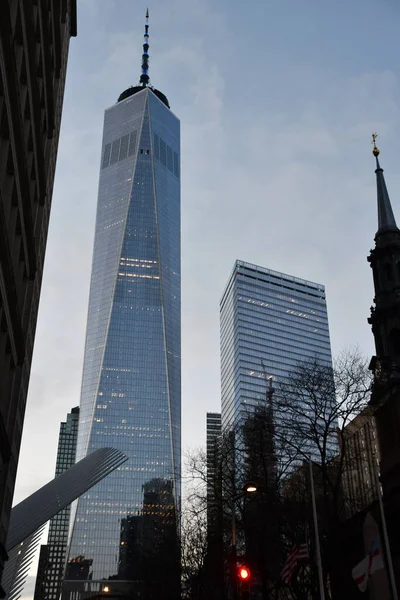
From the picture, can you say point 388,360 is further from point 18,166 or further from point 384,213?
point 18,166

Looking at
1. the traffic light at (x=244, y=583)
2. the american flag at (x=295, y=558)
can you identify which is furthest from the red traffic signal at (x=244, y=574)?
the american flag at (x=295, y=558)

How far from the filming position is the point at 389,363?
55469 mm

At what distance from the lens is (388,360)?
56062 millimetres

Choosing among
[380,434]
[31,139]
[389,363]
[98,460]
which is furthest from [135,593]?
[31,139]

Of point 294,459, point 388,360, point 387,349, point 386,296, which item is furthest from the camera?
point 386,296

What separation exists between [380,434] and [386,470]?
6.80 ft

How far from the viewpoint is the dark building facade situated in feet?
114

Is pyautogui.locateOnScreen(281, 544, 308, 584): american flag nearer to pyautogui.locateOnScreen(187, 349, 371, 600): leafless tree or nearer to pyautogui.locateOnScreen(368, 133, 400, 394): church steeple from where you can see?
pyautogui.locateOnScreen(187, 349, 371, 600): leafless tree

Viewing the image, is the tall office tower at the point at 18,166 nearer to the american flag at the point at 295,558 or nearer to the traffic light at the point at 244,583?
the traffic light at the point at 244,583

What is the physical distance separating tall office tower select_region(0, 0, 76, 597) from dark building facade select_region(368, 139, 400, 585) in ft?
65.7

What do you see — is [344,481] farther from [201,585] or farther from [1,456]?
[1,456]

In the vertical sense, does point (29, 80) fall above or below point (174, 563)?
above

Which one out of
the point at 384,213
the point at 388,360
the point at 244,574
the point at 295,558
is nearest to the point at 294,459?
the point at 295,558

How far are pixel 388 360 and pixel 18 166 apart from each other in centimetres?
3718
